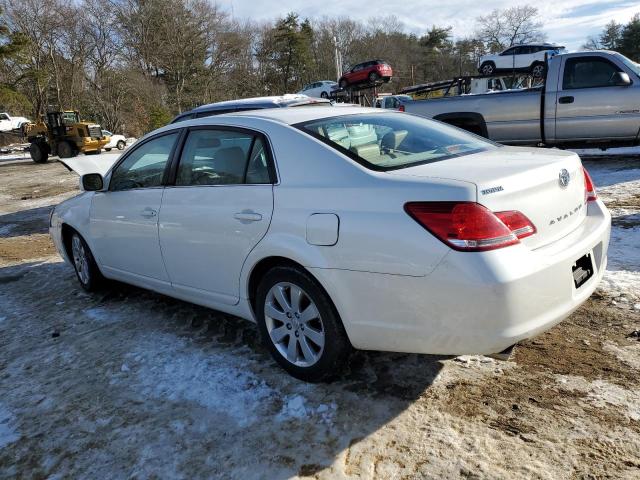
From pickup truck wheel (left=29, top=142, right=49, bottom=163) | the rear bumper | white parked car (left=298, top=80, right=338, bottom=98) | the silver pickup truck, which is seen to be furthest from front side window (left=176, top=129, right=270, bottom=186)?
white parked car (left=298, top=80, right=338, bottom=98)

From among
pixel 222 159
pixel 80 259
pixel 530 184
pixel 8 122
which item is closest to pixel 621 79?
pixel 530 184

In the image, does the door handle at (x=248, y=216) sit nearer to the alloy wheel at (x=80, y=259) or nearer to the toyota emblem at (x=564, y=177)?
the toyota emblem at (x=564, y=177)

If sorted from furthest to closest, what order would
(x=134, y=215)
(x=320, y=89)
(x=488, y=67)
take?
(x=320, y=89), (x=488, y=67), (x=134, y=215)

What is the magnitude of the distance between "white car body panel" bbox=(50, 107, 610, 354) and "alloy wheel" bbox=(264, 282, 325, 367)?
20 centimetres

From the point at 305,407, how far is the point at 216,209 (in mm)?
1325

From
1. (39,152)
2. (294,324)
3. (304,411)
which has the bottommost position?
(304,411)

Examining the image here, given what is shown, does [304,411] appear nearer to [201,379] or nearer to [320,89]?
[201,379]

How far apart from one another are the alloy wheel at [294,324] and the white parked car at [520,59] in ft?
87.8

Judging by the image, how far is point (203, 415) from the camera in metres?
2.76

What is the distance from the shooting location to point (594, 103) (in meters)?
8.89

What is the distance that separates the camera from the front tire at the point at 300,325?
2.76 m

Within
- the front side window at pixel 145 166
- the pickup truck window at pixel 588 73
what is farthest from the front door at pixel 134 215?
the pickup truck window at pixel 588 73

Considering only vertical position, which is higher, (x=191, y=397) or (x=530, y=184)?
(x=530, y=184)

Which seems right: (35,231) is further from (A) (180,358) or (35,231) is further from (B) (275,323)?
(B) (275,323)
